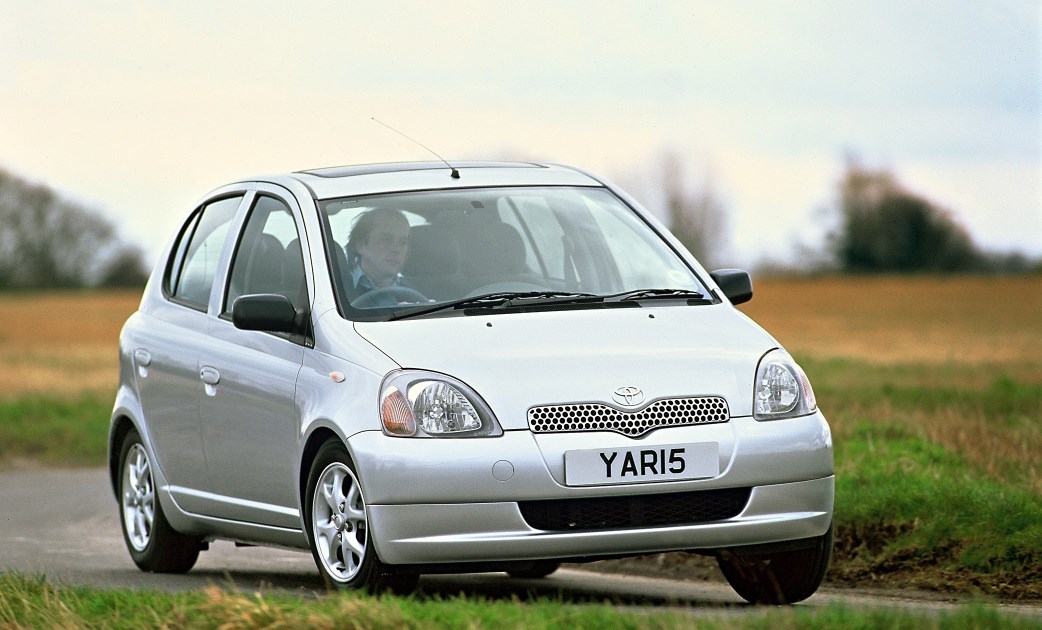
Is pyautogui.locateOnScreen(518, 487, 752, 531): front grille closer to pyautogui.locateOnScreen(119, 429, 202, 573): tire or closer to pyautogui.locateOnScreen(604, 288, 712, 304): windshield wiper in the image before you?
pyautogui.locateOnScreen(604, 288, 712, 304): windshield wiper

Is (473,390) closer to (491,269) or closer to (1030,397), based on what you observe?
(491,269)

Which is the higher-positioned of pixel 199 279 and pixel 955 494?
pixel 199 279

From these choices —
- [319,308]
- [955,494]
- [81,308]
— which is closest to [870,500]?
[955,494]

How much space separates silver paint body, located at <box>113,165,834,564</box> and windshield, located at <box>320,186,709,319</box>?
144 mm

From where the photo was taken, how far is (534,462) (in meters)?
7.44

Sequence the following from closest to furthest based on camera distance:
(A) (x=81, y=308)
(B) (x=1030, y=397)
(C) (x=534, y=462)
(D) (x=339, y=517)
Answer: (C) (x=534, y=462) → (D) (x=339, y=517) → (B) (x=1030, y=397) → (A) (x=81, y=308)

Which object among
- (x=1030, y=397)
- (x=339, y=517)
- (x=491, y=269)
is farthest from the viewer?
(x=1030, y=397)

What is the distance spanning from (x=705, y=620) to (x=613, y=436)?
1.23 m

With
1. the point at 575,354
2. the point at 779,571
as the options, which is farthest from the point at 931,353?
the point at 575,354

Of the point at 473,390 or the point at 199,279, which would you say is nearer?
the point at 473,390

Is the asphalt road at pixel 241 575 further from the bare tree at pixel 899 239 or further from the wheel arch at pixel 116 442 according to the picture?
the bare tree at pixel 899 239

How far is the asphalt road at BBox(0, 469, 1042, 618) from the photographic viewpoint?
873cm

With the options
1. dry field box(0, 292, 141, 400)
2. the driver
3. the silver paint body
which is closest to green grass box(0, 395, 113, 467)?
dry field box(0, 292, 141, 400)

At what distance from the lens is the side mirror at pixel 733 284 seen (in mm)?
9117
